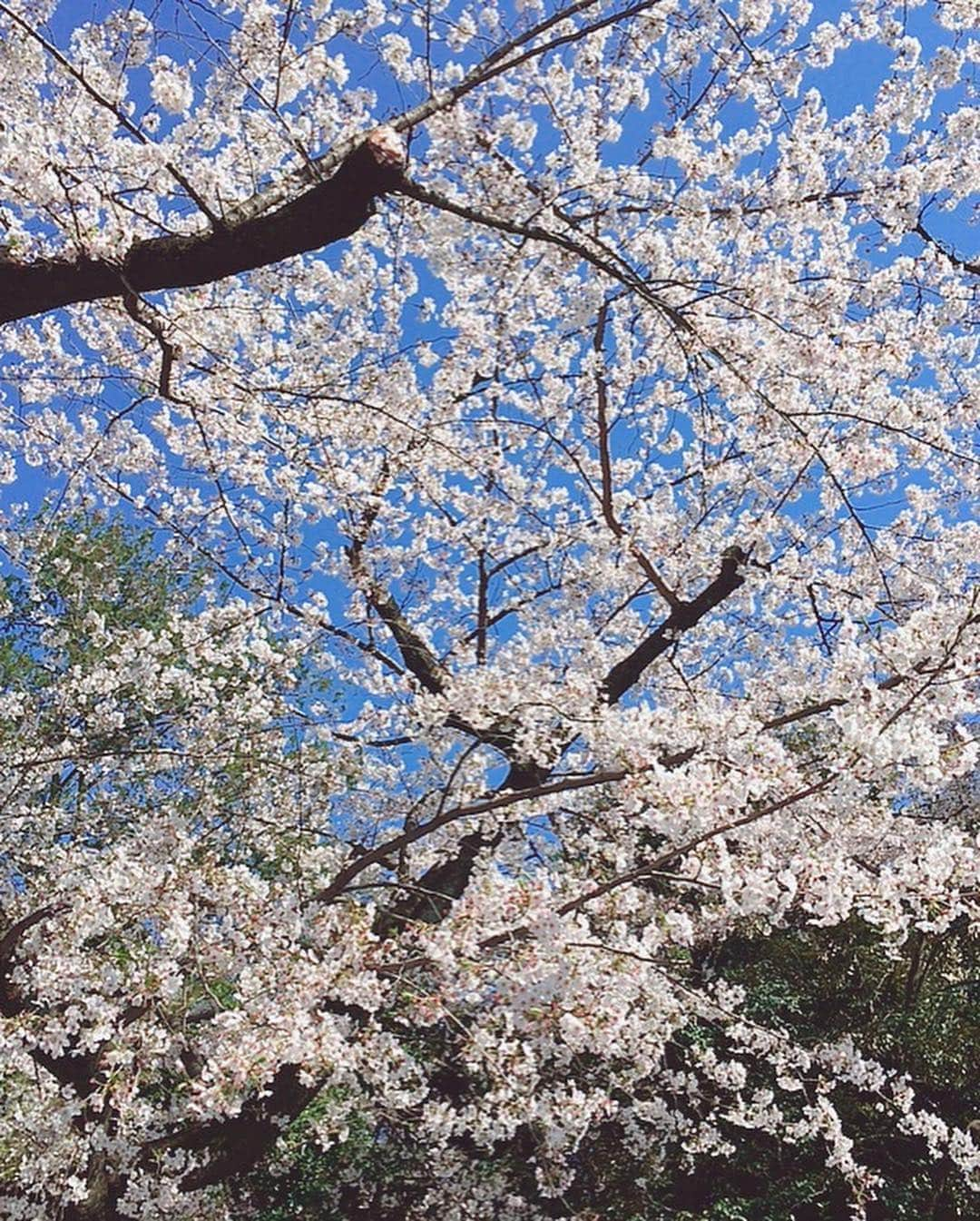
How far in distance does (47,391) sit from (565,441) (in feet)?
9.14

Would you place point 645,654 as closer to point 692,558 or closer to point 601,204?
point 692,558

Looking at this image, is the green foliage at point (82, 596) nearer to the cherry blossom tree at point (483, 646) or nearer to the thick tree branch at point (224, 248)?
the cherry blossom tree at point (483, 646)

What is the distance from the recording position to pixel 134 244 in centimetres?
297

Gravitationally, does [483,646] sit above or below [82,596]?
below

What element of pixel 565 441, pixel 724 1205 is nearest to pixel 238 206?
pixel 565 441

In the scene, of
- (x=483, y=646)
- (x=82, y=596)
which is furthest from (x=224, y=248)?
(x=82, y=596)

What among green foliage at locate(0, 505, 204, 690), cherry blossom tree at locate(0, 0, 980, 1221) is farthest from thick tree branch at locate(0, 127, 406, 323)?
green foliage at locate(0, 505, 204, 690)

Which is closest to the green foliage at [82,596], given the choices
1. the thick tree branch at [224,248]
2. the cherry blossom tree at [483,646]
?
the cherry blossom tree at [483,646]

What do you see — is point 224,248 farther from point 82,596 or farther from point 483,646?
point 82,596

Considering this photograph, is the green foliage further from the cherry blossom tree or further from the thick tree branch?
the thick tree branch

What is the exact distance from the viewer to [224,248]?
290 centimetres

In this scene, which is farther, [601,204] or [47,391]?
[47,391]

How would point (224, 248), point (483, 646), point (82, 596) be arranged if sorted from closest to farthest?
point (224, 248) < point (483, 646) < point (82, 596)

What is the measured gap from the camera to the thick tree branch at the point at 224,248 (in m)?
2.72
